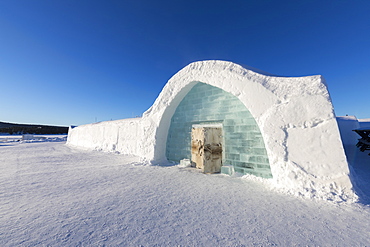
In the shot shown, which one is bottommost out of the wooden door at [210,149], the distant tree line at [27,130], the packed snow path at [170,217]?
the packed snow path at [170,217]

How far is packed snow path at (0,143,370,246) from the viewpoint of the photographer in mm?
1879

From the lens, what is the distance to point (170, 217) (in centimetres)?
236

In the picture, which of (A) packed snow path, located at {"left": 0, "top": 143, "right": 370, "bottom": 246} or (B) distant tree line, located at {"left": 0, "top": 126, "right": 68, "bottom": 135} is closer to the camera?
(A) packed snow path, located at {"left": 0, "top": 143, "right": 370, "bottom": 246}

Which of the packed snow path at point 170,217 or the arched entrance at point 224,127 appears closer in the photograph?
the packed snow path at point 170,217

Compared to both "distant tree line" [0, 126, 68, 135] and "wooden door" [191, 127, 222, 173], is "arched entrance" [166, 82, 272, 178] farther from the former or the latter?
"distant tree line" [0, 126, 68, 135]

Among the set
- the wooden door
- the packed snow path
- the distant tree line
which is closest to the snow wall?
the packed snow path

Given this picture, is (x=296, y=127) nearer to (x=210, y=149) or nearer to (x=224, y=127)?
(x=224, y=127)

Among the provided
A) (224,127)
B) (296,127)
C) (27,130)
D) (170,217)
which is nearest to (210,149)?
(224,127)

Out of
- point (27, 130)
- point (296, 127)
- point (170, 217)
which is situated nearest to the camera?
point (170, 217)

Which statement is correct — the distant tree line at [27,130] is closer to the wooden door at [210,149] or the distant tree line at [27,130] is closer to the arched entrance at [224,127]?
the arched entrance at [224,127]

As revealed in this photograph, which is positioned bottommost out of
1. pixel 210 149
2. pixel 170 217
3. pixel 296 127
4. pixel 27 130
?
pixel 170 217

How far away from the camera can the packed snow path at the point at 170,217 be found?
6.16 feet

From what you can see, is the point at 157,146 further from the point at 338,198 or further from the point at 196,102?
the point at 338,198

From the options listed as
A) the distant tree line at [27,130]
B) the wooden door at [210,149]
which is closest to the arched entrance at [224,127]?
the wooden door at [210,149]
